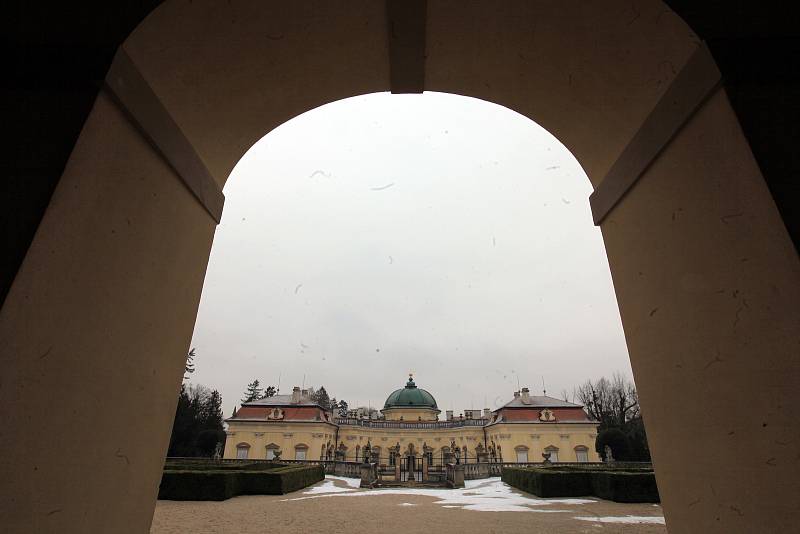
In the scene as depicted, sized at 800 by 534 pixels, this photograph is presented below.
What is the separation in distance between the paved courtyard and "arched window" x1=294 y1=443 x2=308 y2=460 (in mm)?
22849

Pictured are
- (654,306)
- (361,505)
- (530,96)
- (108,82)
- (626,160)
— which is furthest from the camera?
(361,505)

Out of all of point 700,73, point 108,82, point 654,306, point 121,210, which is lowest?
point 654,306

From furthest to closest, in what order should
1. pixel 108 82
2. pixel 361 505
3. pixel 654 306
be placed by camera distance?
pixel 361 505 < pixel 654 306 < pixel 108 82

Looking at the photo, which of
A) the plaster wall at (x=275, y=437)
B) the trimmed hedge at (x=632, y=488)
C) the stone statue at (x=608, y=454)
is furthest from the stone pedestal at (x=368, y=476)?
the stone statue at (x=608, y=454)

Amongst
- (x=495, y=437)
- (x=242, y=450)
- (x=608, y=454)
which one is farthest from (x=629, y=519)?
(x=242, y=450)

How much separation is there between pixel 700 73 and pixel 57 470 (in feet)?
13.6

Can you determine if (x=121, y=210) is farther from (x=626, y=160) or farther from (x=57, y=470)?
(x=626, y=160)

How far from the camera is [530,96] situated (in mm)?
3725

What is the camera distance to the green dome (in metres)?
47.9

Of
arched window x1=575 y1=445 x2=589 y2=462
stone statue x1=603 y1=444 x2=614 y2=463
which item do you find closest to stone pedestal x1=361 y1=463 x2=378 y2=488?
stone statue x1=603 y1=444 x2=614 y2=463

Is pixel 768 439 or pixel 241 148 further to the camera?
pixel 241 148

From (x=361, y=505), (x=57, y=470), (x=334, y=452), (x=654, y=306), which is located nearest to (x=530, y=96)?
(x=654, y=306)

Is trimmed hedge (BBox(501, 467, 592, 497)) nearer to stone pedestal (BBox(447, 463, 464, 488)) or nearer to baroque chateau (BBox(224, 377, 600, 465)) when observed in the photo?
stone pedestal (BBox(447, 463, 464, 488))

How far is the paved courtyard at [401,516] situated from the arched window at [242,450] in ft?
79.7
